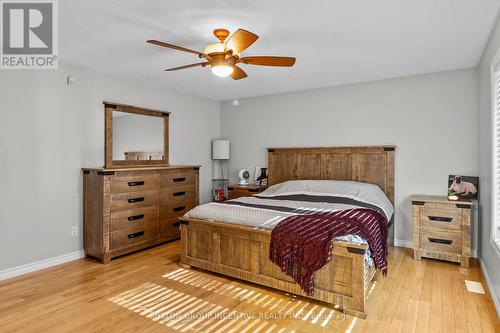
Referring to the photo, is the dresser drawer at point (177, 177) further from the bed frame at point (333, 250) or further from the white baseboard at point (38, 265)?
the white baseboard at point (38, 265)

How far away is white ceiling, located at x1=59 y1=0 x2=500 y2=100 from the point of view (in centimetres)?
223

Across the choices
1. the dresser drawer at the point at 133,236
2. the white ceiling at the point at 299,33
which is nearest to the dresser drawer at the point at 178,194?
the dresser drawer at the point at 133,236

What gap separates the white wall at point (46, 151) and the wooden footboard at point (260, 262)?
152 cm

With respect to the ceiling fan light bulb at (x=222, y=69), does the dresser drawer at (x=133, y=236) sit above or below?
below

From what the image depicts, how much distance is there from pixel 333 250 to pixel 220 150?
345 cm

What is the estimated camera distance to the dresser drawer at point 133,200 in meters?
3.61

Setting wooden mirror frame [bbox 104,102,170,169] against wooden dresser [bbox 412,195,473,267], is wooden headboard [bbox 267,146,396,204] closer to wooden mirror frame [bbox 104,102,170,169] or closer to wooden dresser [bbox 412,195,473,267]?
wooden dresser [bbox 412,195,473,267]

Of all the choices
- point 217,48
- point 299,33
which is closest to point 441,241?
point 299,33

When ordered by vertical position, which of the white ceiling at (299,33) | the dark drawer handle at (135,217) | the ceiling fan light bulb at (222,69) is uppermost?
the white ceiling at (299,33)

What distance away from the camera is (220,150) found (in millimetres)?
5496

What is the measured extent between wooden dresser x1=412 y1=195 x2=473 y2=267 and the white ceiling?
65.4 inches

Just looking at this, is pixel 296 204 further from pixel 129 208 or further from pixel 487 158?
pixel 129 208

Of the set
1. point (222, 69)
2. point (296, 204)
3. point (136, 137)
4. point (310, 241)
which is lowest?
point (310, 241)

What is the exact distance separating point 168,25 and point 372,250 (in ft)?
8.38
